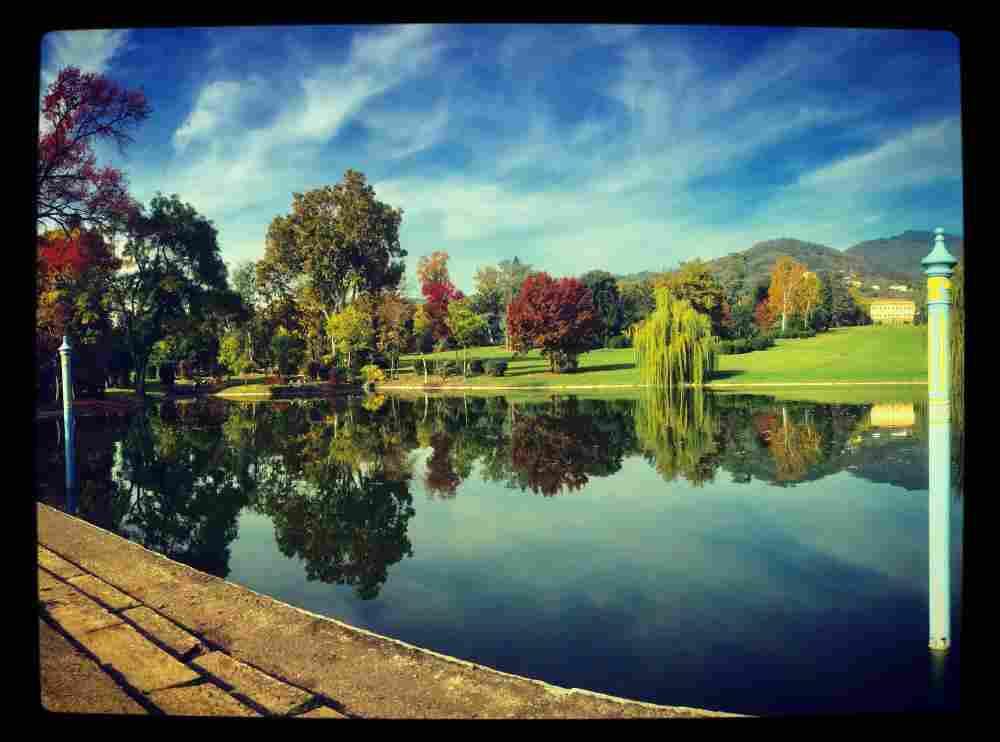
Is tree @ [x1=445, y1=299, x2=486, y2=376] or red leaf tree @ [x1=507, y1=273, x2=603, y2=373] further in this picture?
tree @ [x1=445, y1=299, x2=486, y2=376]

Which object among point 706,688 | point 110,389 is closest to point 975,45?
point 706,688

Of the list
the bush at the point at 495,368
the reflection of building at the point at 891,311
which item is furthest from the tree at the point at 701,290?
the reflection of building at the point at 891,311

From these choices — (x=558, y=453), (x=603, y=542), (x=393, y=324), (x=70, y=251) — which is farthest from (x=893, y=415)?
(x=393, y=324)

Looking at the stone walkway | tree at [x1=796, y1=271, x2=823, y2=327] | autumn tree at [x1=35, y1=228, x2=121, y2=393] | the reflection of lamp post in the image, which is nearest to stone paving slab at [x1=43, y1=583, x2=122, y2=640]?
the stone walkway

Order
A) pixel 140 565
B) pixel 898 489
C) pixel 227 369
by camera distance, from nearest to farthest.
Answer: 1. pixel 140 565
2. pixel 898 489
3. pixel 227 369

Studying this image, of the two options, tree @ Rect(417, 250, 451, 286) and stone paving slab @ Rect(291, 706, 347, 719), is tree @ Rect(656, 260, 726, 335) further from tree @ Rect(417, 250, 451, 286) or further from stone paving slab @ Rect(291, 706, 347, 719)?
stone paving slab @ Rect(291, 706, 347, 719)

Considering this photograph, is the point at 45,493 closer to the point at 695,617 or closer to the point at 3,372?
the point at 3,372

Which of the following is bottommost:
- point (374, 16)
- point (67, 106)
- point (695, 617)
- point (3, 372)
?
point (695, 617)
